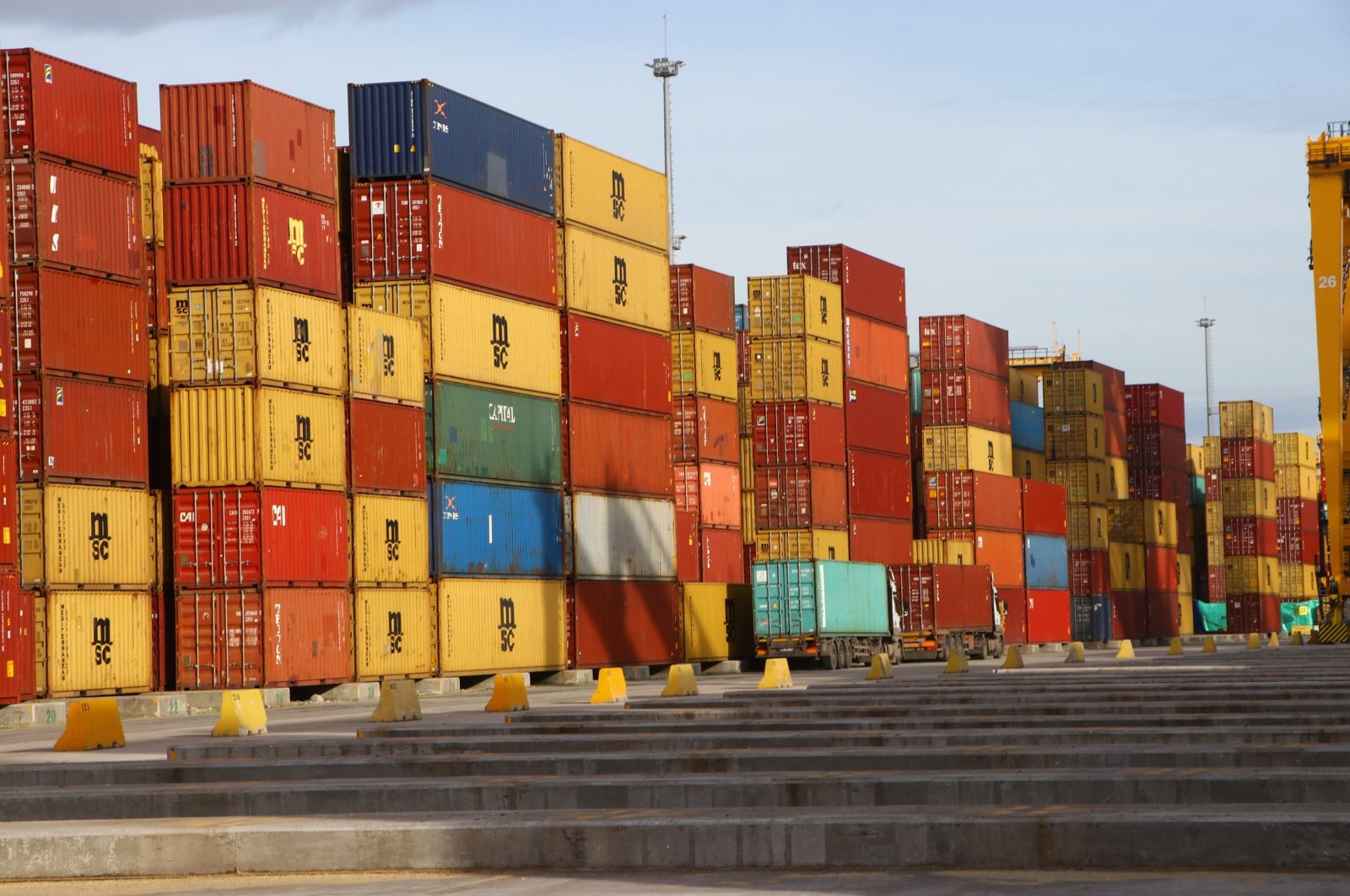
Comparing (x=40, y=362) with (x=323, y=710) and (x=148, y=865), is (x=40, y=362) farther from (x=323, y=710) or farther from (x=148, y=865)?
(x=148, y=865)

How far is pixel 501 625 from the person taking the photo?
145 ft

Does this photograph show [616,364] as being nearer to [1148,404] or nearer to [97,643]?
[97,643]

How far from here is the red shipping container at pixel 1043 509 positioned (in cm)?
7500

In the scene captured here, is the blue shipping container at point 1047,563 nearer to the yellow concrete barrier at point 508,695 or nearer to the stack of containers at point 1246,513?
the stack of containers at point 1246,513

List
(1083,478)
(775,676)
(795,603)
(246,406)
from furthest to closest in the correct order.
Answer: (1083,478) < (795,603) < (246,406) < (775,676)

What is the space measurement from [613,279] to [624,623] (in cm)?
879

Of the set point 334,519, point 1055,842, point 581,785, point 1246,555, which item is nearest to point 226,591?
point 334,519

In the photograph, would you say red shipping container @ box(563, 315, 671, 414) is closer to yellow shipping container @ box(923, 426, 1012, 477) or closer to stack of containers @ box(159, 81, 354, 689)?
stack of containers @ box(159, 81, 354, 689)

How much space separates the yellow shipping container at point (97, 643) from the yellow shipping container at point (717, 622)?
2014cm

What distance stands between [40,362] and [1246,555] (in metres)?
83.4

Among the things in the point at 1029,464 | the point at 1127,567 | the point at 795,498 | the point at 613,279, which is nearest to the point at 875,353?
the point at 795,498

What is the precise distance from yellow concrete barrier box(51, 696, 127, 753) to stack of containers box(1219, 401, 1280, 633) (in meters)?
88.2

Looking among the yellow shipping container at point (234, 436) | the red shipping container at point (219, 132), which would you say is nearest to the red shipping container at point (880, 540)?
the yellow shipping container at point (234, 436)

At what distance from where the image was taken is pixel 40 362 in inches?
1342
